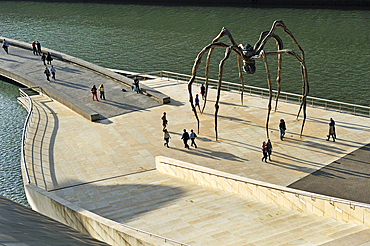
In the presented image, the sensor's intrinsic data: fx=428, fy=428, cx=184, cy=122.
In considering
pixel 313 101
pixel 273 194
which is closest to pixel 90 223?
pixel 273 194

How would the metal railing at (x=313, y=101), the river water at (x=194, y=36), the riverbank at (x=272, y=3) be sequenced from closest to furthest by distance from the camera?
the metal railing at (x=313, y=101) < the river water at (x=194, y=36) < the riverbank at (x=272, y=3)

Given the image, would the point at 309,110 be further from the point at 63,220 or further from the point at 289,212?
the point at 63,220

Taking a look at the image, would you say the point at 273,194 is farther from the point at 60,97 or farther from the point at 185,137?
the point at 60,97

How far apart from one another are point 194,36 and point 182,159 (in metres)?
40.2

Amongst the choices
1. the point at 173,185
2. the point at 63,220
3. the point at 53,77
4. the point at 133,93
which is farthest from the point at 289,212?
the point at 53,77

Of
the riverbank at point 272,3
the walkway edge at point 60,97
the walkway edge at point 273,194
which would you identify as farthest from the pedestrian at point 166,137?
the riverbank at point 272,3

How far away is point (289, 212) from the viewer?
17750 millimetres

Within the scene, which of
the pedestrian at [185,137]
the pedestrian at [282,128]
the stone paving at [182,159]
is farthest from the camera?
the pedestrian at [282,128]

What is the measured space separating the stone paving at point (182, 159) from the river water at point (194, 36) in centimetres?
562

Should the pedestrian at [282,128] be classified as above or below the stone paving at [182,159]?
above

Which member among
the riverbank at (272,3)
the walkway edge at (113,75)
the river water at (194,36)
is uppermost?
the riverbank at (272,3)

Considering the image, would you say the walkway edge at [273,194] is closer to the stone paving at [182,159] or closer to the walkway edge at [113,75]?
the stone paving at [182,159]

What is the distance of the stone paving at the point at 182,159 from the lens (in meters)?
16.2

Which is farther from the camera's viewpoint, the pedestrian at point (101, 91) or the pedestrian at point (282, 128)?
the pedestrian at point (101, 91)
